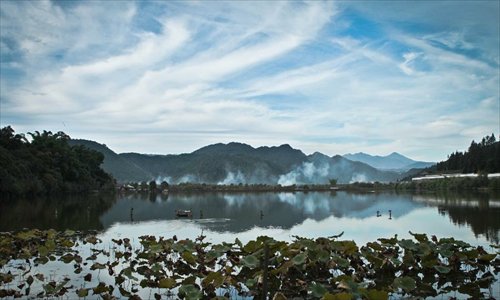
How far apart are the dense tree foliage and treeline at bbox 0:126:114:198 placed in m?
68.0

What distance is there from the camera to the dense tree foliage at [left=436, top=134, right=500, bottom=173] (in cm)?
8007

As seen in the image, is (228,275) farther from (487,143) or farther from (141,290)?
(487,143)

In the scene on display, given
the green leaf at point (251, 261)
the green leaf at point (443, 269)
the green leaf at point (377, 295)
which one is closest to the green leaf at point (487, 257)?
the green leaf at point (443, 269)

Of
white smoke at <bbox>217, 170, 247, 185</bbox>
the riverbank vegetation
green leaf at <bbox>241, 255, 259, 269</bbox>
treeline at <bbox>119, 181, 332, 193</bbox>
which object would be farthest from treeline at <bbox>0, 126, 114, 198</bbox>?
white smoke at <bbox>217, 170, 247, 185</bbox>

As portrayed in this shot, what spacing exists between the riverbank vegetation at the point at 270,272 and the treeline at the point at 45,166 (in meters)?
39.1

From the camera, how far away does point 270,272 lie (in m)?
9.85

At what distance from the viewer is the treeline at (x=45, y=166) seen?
161ft

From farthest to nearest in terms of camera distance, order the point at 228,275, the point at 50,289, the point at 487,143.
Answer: the point at 487,143, the point at 228,275, the point at 50,289

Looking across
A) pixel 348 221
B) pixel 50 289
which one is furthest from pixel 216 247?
pixel 348 221

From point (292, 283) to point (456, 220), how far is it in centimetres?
2165

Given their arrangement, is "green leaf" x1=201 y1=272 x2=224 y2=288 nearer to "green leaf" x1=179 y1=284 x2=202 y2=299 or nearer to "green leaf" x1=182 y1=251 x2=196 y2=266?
"green leaf" x1=179 y1=284 x2=202 y2=299

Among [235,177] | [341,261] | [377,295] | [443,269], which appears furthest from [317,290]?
[235,177]

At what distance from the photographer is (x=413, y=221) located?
29.4m

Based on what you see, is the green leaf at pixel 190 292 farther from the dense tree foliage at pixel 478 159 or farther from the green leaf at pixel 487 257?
the dense tree foliage at pixel 478 159
